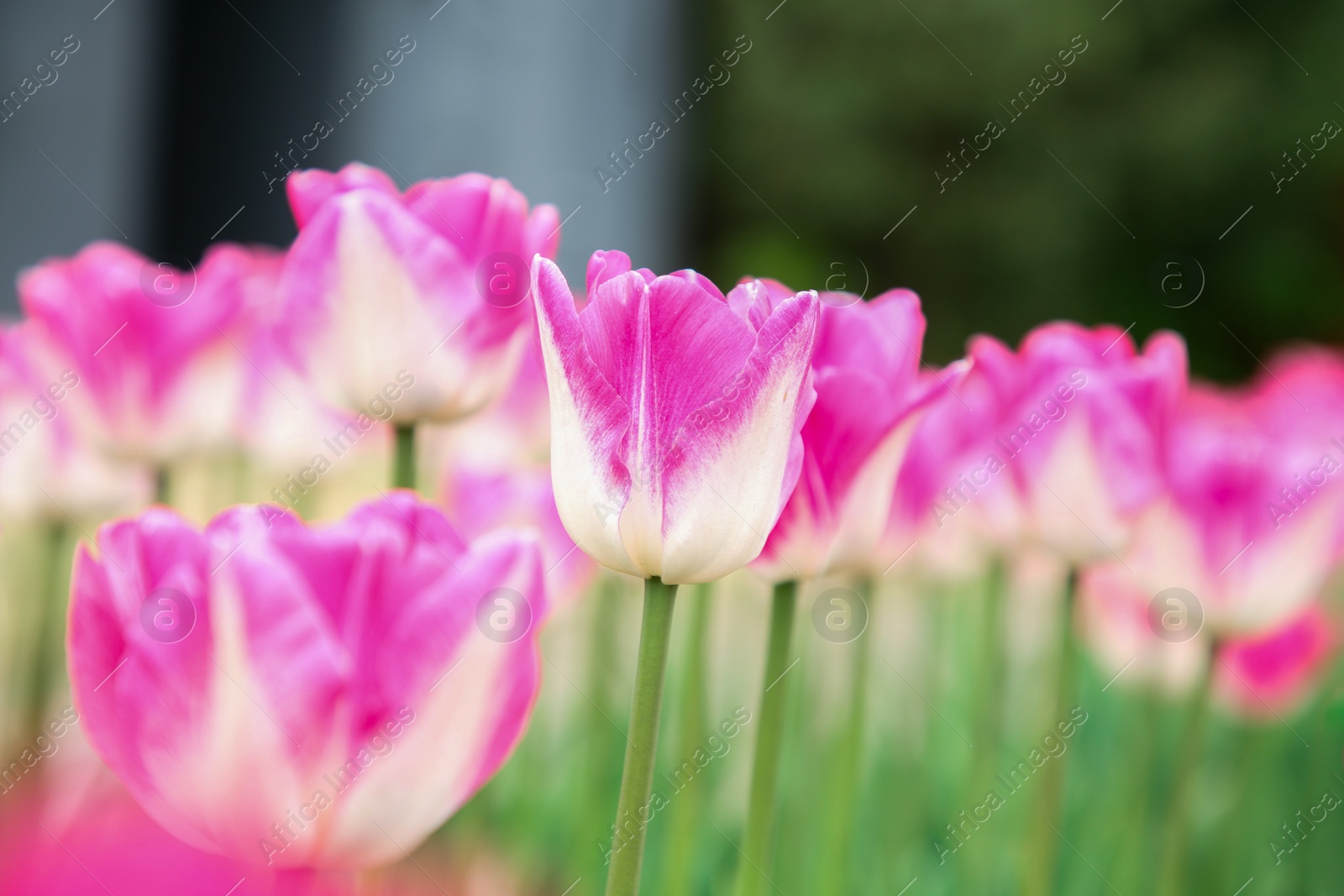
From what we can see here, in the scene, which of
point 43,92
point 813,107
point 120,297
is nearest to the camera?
point 120,297

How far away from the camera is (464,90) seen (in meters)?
2.64

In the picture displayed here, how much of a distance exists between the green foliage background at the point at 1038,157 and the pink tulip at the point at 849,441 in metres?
5.48

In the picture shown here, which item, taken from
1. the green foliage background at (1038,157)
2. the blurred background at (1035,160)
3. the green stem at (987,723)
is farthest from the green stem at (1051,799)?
the green foliage background at (1038,157)

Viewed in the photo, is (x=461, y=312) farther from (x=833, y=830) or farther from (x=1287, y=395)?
(x=1287, y=395)

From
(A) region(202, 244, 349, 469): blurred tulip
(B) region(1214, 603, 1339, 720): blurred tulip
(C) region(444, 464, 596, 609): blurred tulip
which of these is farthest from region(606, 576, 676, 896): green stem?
(B) region(1214, 603, 1339, 720): blurred tulip

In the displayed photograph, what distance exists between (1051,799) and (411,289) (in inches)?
14.6

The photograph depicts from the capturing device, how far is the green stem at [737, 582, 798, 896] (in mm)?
431

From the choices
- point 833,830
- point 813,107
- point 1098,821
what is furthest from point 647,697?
point 813,107

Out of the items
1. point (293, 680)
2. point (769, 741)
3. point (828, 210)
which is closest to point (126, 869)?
point (293, 680)

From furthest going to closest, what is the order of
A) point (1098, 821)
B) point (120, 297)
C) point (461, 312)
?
point (1098, 821) → point (120, 297) → point (461, 312)

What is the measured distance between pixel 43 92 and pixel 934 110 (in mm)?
5217

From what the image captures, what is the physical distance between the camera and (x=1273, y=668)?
89 centimetres

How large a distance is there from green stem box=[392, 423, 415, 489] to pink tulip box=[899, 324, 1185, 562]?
0.23 metres

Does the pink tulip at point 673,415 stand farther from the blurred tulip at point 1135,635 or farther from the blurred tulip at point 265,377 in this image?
the blurred tulip at point 1135,635
